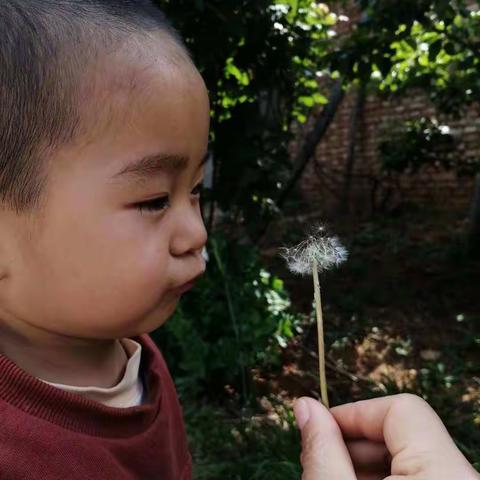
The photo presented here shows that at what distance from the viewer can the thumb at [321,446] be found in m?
0.90

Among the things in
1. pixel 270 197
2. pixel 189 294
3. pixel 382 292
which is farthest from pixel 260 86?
pixel 382 292

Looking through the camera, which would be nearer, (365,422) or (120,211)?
(120,211)

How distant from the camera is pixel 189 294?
10.4 feet

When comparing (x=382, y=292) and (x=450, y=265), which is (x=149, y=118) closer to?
(x=382, y=292)

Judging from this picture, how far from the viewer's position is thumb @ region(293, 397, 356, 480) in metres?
0.90

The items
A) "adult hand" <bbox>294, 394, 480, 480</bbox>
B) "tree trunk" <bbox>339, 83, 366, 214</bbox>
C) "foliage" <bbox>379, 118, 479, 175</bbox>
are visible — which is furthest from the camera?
"tree trunk" <bbox>339, 83, 366, 214</bbox>

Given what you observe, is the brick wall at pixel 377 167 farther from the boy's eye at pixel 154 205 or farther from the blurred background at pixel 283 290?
the boy's eye at pixel 154 205

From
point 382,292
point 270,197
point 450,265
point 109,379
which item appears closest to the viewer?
point 109,379

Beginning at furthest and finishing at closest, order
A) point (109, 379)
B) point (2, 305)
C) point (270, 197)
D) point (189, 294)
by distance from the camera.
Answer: point (270, 197) → point (189, 294) → point (109, 379) → point (2, 305)

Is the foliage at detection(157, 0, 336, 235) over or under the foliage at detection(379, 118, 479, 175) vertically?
over

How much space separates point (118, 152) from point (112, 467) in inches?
21.8

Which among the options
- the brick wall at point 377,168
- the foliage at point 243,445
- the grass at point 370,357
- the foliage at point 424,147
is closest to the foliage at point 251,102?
the grass at point 370,357

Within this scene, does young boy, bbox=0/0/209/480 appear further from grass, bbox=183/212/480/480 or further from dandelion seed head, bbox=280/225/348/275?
grass, bbox=183/212/480/480

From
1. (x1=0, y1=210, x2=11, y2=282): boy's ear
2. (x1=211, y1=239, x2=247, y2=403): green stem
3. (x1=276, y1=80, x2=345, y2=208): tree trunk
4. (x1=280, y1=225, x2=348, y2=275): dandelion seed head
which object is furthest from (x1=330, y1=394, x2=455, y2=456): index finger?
(x1=276, y1=80, x2=345, y2=208): tree trunk
